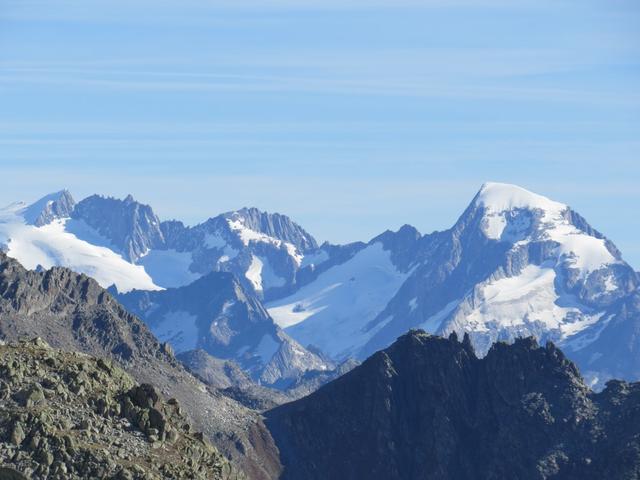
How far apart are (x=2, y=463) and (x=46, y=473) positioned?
15.4 ft

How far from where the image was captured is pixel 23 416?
200 meters

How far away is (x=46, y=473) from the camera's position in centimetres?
19450

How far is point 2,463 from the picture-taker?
7579 inches

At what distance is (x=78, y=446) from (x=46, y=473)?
5.58 m

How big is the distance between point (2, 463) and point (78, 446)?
931 centimetres

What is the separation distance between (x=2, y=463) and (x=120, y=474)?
1200 cm

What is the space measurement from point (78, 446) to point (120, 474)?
5.78 m

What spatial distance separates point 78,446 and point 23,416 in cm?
648

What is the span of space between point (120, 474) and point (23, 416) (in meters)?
12.1

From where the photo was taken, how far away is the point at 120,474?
7731 inches
